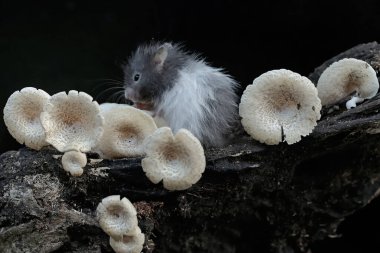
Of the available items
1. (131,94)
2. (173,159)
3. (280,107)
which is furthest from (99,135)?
(280,107)

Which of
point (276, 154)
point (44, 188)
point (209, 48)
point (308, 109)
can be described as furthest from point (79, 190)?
point (209, 48)

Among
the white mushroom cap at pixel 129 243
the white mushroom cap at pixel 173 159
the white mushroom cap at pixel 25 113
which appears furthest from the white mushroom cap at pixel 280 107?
the white mushroom cap at pixel 25 113

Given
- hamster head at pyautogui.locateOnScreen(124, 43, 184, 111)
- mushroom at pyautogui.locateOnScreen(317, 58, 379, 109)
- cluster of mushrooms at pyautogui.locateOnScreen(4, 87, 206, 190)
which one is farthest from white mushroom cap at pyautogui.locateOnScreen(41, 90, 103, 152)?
mushroom at pyautogui.locateOnScreen(317, 58, 379, 109)

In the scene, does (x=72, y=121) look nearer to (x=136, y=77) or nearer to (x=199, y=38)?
(x=136, y=77)

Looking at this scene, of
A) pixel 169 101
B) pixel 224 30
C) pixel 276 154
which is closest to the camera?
pixel 276 154

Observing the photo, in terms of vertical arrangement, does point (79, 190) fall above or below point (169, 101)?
below

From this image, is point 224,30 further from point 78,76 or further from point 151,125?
point 151,125
